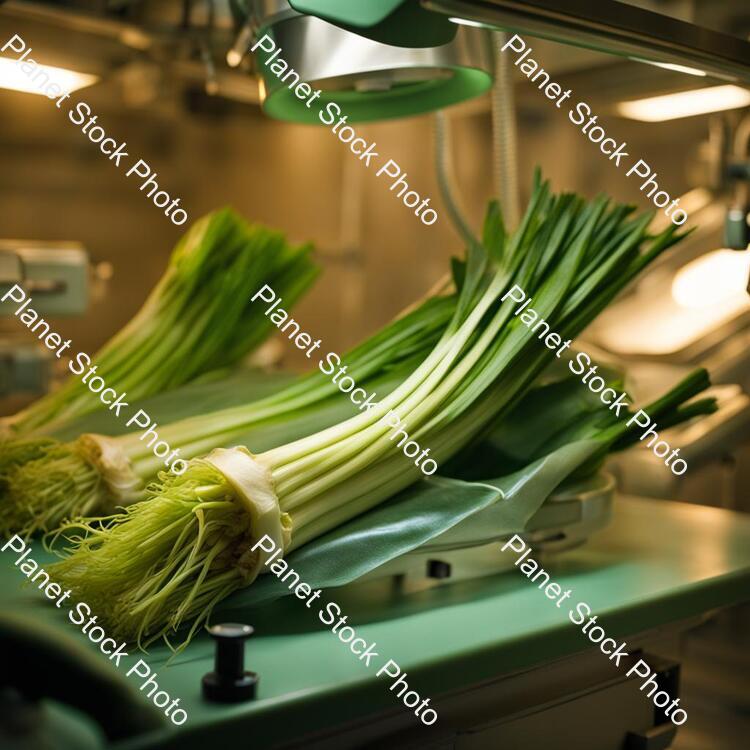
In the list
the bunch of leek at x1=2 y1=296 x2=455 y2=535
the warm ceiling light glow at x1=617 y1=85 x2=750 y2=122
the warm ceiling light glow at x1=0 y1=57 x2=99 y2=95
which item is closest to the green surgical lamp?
the bunch of leek at x1=2 y1=296 x2=455 y2=535

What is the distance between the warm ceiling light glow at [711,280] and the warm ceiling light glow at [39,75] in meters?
1.28

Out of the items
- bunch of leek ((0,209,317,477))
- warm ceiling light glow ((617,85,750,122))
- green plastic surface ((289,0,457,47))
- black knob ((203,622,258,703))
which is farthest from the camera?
warm ceiling light glow ((617,85,750,122))

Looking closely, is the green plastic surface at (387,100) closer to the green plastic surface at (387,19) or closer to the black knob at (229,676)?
the green plastic surface at (387,19)

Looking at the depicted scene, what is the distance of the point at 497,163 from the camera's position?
1.33 meters

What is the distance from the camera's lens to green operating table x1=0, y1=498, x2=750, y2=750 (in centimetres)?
62

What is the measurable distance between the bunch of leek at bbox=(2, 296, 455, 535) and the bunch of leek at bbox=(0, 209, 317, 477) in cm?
23

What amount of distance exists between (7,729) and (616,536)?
0.83 m

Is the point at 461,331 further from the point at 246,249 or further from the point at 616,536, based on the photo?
the point at 246,249

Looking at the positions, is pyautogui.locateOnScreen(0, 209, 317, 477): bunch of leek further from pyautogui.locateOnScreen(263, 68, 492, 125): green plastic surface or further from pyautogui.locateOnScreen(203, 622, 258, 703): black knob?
pyautogui.locateOnScreen(203, 622, 258, 703): black knob

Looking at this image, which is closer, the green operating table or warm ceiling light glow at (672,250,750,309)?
the green operating table

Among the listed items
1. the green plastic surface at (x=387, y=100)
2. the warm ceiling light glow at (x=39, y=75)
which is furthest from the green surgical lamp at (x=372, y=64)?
the warm ceiling light glow at (x=39, y=75)

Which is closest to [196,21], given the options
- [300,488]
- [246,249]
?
[246,249]

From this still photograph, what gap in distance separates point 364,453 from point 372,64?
0.46 meters

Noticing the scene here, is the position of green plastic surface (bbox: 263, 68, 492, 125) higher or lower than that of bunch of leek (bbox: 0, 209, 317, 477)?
higher
